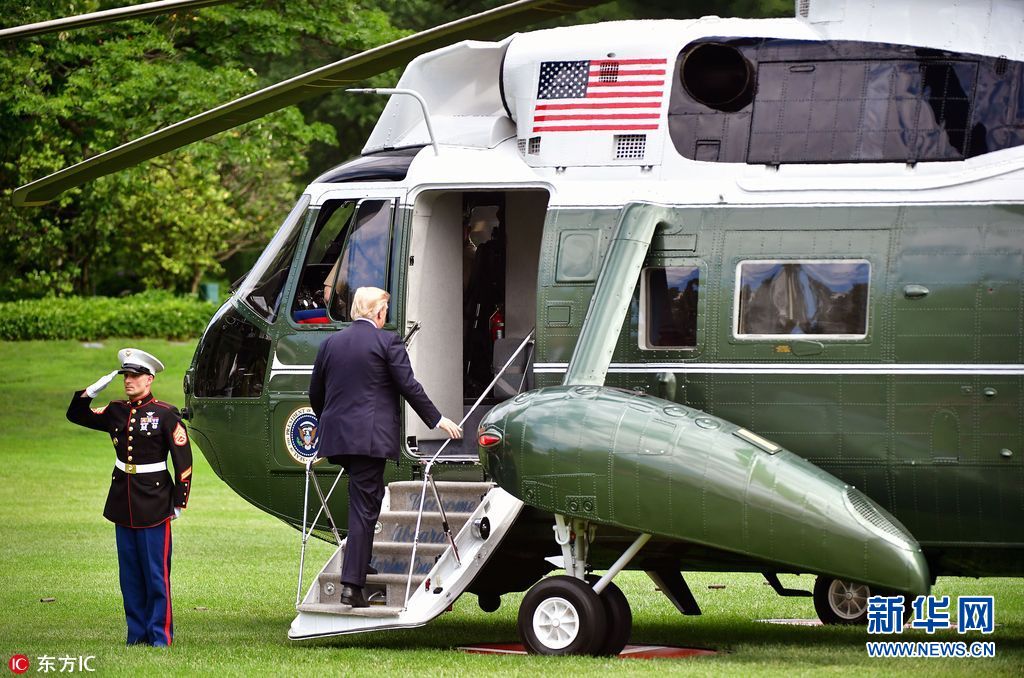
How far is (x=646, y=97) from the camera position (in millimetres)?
9445

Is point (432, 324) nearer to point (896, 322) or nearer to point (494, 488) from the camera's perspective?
point (494, 488)

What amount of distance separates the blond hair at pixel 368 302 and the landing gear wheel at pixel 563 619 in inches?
74.8

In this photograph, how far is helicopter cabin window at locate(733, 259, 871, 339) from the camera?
8.83 meters

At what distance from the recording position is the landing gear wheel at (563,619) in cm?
856

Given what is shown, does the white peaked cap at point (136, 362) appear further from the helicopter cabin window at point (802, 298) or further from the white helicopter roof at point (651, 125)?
the helicopter cabin window at point (802, 298)

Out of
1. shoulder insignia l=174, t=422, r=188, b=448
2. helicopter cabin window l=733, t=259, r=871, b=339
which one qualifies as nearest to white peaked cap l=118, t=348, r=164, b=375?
shoulder insignia l=174, t=422, r=188, b=448

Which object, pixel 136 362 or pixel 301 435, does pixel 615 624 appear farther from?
pixel 136 362

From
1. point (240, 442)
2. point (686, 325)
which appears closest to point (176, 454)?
point (240, 442)

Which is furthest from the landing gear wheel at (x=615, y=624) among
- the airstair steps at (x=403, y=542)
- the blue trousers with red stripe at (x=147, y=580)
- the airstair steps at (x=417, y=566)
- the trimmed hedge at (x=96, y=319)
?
the trimmed hedge at (x=96, y=319)

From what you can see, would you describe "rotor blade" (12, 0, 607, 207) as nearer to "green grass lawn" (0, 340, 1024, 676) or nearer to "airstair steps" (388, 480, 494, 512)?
"airstair steps" (388, 480, 494, 512)

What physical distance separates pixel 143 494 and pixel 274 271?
1.88 m

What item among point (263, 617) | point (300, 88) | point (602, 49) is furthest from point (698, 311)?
point (263, 617)

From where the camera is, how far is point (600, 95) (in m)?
9.55

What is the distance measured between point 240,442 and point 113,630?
149cm
